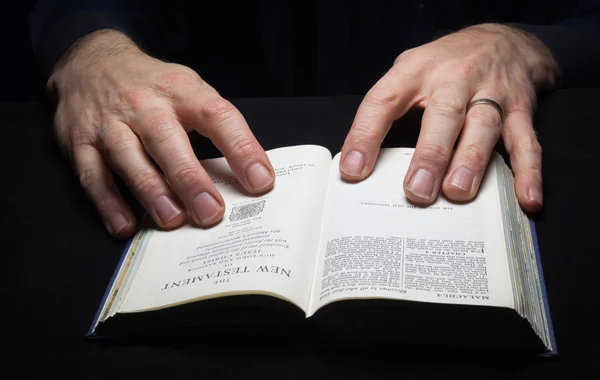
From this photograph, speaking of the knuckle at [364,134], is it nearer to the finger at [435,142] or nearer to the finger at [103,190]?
the finger at [435,142]


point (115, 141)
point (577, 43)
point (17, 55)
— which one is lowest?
point (17, 55)

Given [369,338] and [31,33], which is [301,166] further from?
[31,33]

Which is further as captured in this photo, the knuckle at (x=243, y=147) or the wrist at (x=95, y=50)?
the wrist at (x=95, y=50)

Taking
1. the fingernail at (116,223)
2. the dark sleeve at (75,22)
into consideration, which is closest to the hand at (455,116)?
the fingernail at (116,223)

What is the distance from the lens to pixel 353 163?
776mm

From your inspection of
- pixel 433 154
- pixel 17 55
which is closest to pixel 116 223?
pixel 433 154

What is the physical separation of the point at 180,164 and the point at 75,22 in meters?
0.76

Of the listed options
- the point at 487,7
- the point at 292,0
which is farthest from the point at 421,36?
the point at 292,0

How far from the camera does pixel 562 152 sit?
2.92 ft

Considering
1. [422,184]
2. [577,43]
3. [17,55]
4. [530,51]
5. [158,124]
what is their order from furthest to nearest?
1. [17,55]
2. [577,43]
3. [530,51]
4. [158,124]
5. [422,184]

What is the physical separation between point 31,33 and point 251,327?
48.0 inches

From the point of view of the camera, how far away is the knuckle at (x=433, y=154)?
731 mm

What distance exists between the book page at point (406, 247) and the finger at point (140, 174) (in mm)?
237

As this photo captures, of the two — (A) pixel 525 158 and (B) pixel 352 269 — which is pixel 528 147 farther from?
(B) pixel 352 269
